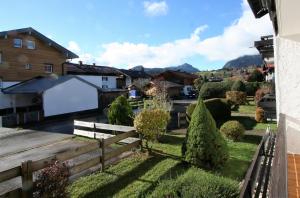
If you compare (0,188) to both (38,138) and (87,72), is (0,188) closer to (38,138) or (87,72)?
(38,138)

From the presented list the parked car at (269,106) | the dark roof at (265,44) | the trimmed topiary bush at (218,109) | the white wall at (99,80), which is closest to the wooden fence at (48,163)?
the dark roof at (265,44)

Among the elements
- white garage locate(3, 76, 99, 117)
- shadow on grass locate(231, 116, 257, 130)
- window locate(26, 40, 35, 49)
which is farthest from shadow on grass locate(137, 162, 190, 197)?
window locate(26, 40, 35, 49)

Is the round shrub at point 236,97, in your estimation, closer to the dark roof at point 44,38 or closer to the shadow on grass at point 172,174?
the dark roof at point 44,38

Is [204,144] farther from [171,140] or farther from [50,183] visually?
[171,140]

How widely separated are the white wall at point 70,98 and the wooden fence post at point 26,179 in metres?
19.3

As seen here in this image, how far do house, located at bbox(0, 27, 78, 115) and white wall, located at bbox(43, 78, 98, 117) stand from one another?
4.24m

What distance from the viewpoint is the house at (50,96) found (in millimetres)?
25062

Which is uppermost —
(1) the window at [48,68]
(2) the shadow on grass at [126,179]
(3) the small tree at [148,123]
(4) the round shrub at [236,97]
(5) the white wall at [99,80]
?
(1) the window at [48,68]

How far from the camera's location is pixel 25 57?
28078mm

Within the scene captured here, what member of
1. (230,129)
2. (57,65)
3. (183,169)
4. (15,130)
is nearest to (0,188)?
(183,169)

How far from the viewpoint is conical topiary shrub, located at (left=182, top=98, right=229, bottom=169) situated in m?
8.84

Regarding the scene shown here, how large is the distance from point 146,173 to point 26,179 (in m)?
3.83

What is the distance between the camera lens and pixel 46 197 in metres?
6.70

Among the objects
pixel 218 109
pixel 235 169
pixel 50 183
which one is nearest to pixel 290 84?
pixel 235 169
